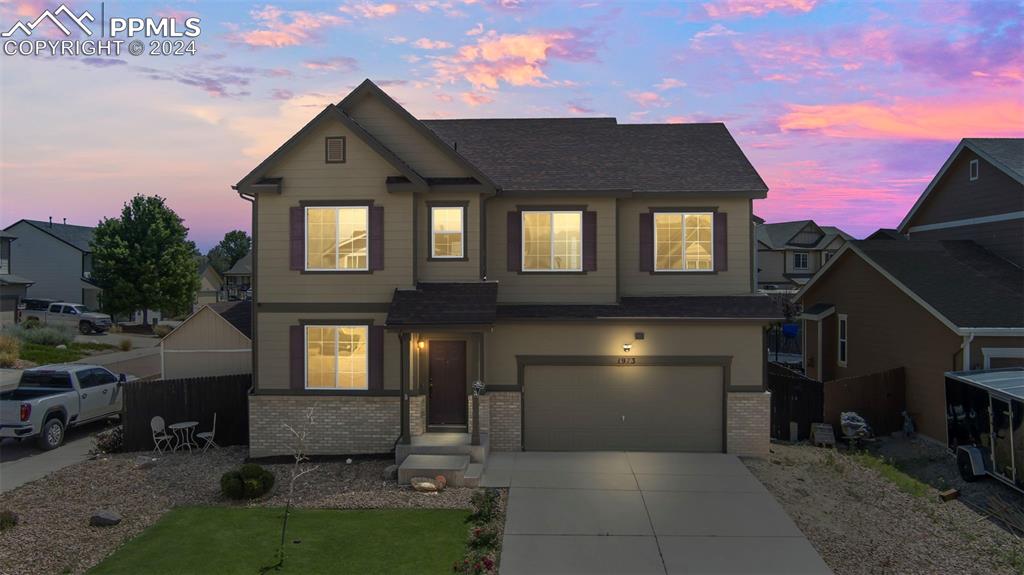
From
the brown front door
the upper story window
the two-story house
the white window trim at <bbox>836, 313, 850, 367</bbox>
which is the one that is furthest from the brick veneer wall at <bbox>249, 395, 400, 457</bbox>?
the white window trim at <bbox>836, 313, 850, 367</bbox>

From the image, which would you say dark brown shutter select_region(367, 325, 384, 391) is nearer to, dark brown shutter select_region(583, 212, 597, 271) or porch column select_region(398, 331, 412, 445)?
porch column select_region(398, 331, 412, 445)

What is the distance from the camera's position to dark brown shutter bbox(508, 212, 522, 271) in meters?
14.8

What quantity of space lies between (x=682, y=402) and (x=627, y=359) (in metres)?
1.64

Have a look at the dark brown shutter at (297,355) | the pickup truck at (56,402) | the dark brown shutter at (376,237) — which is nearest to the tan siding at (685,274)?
the dark brown shutter at (376,237)

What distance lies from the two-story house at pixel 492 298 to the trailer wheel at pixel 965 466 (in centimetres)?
375

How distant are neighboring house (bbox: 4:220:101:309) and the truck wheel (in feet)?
126

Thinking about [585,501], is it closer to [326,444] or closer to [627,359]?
[627,359]

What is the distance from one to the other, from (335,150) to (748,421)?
11.3 metres

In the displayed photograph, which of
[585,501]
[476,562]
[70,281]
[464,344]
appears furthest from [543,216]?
[70,281]

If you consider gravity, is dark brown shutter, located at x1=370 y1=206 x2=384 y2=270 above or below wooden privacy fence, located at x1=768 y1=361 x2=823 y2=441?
above

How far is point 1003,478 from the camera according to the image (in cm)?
1162

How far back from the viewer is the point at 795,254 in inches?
2074

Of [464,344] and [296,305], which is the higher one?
[296,305]

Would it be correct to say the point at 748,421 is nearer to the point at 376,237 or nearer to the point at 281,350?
the point at 376,237
